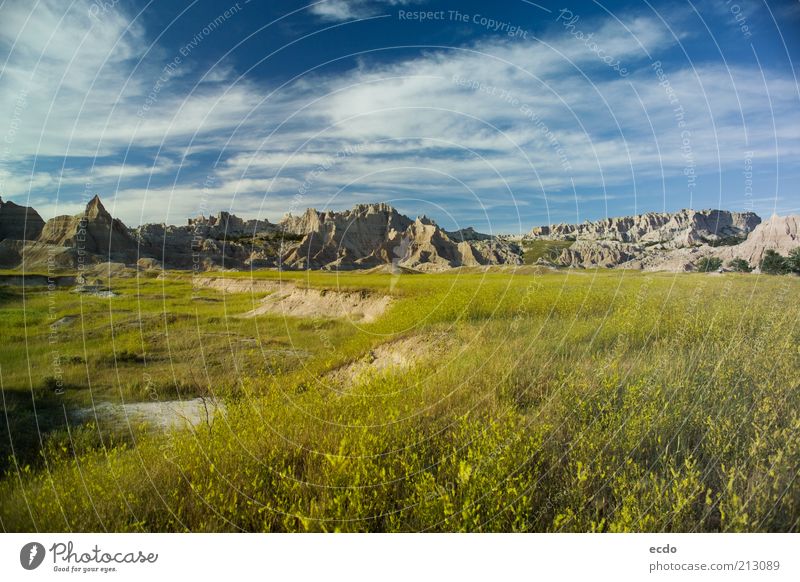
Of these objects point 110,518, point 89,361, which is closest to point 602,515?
point 110,518

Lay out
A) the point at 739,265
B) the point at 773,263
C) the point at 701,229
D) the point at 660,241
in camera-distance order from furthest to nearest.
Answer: the point at 660,241 → the point at 701,229 → the point at 739,265 → the point at 773,263

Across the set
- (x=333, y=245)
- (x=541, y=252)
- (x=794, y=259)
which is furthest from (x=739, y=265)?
→ (x=333, y=245)

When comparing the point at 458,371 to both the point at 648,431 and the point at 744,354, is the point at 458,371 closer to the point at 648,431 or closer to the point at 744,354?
the point at 648,431

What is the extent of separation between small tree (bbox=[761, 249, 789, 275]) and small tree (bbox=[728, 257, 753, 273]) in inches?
23.1

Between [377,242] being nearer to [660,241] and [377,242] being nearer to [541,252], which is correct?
[541,252]

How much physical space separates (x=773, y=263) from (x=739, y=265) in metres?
1.99

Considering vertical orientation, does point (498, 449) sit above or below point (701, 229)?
below

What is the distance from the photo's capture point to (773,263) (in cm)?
729

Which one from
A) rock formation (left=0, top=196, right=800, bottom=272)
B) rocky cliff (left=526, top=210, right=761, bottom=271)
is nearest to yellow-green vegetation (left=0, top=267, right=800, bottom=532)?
rocky cliff (left=526, top=210, right=761, bottom=271)

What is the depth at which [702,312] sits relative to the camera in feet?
30.0

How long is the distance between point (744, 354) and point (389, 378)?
18.3ft

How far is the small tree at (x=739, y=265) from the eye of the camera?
8501 millimetres

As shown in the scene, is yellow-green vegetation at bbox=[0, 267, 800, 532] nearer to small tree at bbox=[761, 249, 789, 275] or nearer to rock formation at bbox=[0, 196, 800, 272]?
small tree at bbox=[761, 249, 789, 275]

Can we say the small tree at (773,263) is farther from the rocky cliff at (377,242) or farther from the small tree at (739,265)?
the rocky cliff at (377,242)
